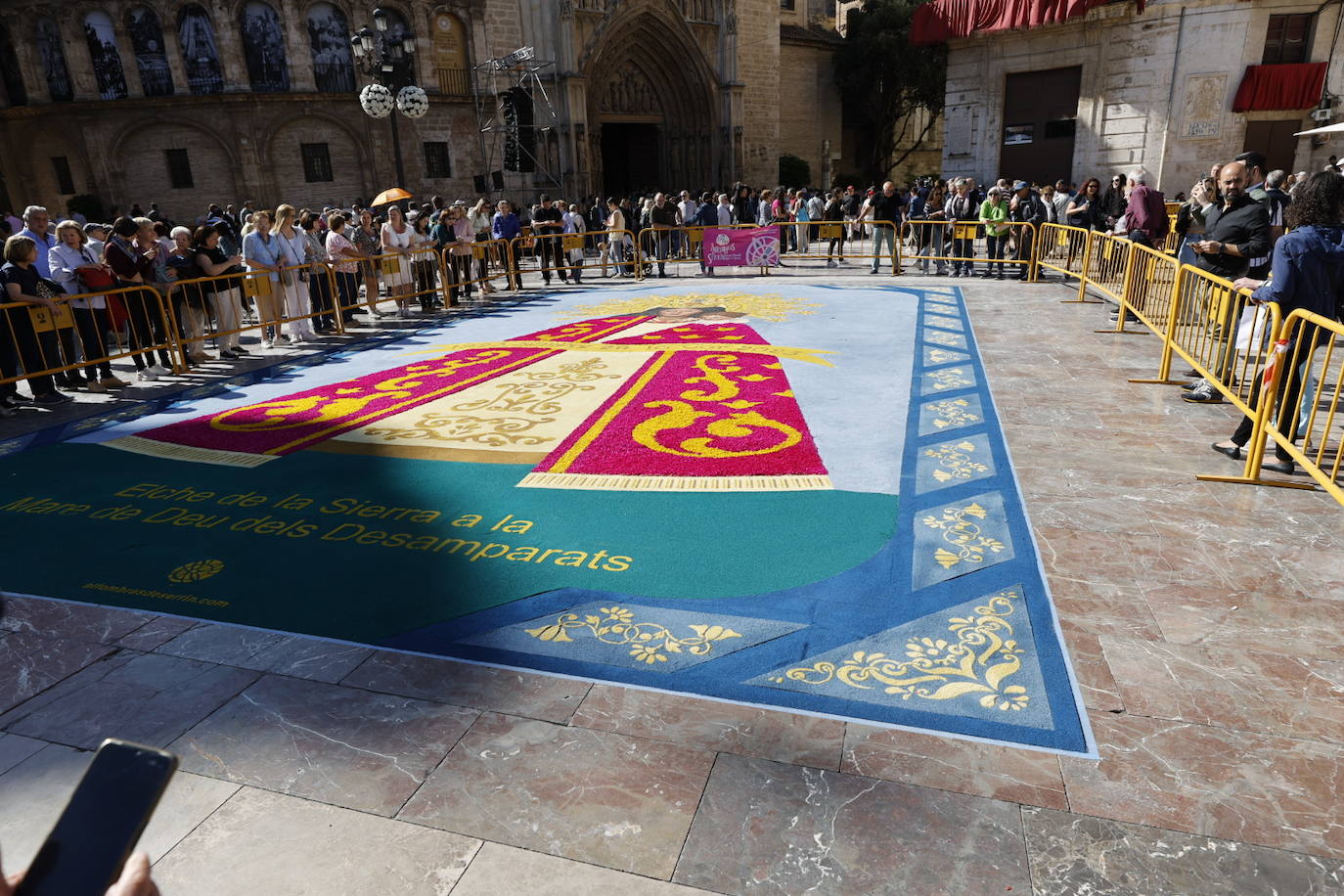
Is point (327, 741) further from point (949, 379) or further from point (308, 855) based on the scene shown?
point (949, 379)

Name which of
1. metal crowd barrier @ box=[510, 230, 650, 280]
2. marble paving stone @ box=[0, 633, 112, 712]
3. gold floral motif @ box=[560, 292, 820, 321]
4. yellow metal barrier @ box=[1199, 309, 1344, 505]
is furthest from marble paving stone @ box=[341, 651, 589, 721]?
metal crowd barrier @ box=[510, 230, 650, 280]

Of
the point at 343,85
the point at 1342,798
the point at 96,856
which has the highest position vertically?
the point at 343,85

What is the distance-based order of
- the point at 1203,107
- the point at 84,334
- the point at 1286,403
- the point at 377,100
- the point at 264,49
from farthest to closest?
the point at 264,49 → the point at 1203,107 → the point at 377,100 → the point at 84,334 → the point at 1286,403

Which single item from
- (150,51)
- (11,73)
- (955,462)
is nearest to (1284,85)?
(955,462)

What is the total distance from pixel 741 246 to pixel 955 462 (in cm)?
1111

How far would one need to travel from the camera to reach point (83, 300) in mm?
A: 8188

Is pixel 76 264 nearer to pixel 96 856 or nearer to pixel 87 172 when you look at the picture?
pixel 96 856

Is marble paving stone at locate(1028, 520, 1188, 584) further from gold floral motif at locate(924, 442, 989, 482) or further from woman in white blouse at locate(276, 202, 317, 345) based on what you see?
woman in white blouse at locate(276, 202, 317, 345)

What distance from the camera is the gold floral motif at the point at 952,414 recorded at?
597cm

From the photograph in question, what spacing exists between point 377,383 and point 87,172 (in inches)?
999

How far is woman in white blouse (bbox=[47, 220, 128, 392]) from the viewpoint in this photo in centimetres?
805

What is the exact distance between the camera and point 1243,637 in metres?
Answer: 3.16

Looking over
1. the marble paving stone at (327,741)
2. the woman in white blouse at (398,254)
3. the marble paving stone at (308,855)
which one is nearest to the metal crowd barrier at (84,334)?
the woman in white blouse at (398,254)

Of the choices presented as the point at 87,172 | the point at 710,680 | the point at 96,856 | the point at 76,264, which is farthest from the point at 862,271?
the point at 87,172
